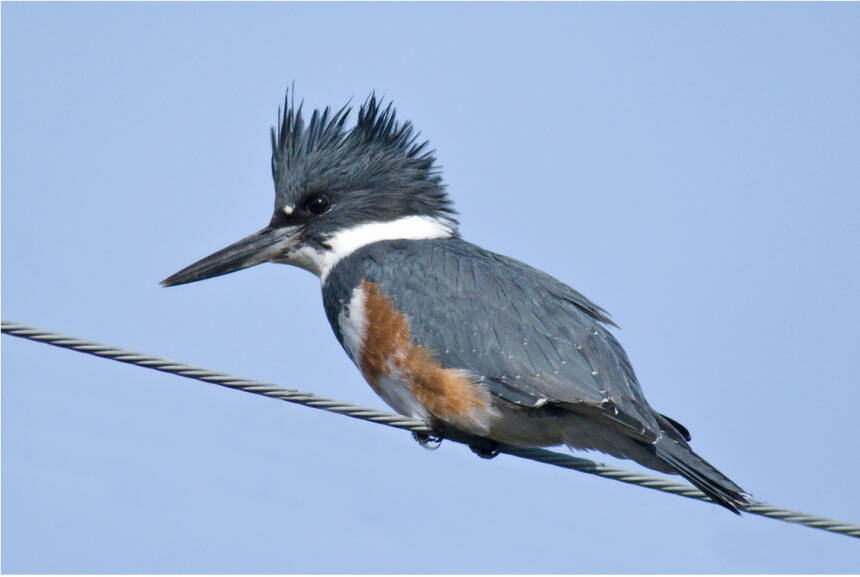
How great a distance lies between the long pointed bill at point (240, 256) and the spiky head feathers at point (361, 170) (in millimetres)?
109

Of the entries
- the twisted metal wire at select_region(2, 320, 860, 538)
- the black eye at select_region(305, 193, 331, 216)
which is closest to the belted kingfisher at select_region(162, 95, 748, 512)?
the black eye at select_region(305, 193, 331, 216)

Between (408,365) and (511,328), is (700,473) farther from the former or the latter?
(408,365)

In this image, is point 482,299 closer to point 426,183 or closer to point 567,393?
point 567,393

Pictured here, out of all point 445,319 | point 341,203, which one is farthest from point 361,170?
point 445,319

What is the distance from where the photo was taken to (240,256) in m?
4.50

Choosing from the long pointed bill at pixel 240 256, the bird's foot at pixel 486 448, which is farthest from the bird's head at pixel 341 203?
the bird's foot at pixel 486 448

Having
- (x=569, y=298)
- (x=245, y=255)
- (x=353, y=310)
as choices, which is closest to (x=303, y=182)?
(x=245, y=255)

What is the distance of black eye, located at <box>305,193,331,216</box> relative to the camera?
4500mm

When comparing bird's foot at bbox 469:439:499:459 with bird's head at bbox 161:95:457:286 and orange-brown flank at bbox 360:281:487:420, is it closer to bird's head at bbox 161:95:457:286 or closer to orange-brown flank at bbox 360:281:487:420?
orange-brown flank at bbox 360:281:487:420

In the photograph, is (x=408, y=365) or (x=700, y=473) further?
(x=408, y=365)

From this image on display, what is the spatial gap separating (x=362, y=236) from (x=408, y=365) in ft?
2.49

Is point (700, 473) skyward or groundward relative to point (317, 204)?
groundward

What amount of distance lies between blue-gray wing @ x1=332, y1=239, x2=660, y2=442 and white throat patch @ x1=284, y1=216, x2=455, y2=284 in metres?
0.21

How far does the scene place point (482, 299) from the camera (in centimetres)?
392
